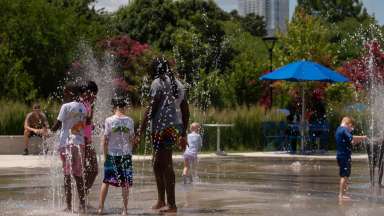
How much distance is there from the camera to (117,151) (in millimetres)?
9141

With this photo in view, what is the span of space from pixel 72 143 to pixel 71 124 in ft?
0.73

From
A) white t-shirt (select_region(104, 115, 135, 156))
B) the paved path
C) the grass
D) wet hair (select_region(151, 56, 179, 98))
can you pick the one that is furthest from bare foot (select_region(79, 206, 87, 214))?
the grass

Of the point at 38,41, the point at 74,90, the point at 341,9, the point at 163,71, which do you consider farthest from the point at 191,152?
the point at 341,9

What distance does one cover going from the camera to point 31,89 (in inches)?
1172

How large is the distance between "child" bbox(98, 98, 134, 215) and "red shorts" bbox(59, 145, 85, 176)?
286 millimetres

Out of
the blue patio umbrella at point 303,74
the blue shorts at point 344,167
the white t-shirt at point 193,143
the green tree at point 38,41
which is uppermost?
the green tree at point 38,41

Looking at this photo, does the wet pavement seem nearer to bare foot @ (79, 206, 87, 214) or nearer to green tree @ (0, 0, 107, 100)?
bare foot @ (79, 206, 87, 214)

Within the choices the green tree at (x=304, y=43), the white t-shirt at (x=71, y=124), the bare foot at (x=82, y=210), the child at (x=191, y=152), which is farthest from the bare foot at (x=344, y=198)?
the green tree at (x=304, y=43)

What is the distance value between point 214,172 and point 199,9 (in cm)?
3332

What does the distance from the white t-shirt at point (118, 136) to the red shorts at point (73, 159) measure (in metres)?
0.35

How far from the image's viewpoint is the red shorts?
30.0 ft

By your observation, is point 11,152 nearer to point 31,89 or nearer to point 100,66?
point 31,89

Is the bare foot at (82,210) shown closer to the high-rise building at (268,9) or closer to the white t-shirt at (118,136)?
the white t-shirt at (118,136)

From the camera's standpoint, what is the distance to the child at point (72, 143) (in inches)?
361
